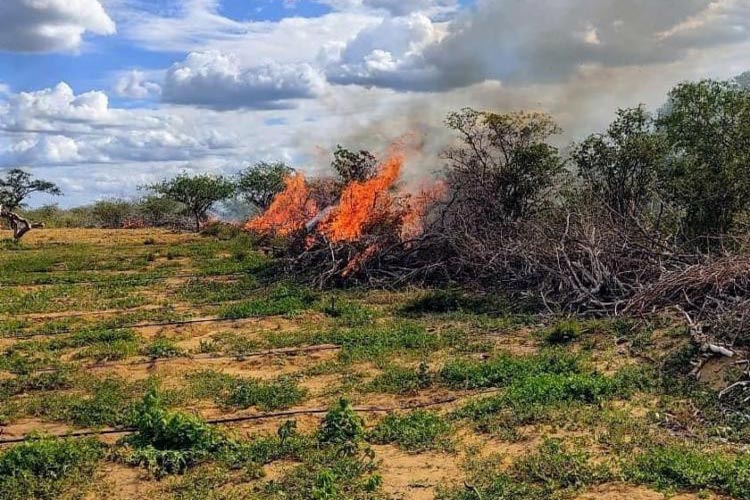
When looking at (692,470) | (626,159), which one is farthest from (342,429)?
(626,159)

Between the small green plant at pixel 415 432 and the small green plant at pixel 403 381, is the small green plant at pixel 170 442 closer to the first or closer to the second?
the small green plant at pixel 415 432

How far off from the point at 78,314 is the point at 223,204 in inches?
1193

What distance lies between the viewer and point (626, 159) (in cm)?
1388

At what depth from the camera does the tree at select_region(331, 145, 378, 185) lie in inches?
655

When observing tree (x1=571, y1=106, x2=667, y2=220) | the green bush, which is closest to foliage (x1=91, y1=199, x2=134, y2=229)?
tree (x1=571, y1=106, x2=667, y2=220)

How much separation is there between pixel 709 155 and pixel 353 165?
8258 millimetres

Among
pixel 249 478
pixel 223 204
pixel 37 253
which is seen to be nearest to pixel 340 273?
pixel 249 478

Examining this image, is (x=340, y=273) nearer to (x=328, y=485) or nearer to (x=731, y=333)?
(x=731, y=333)

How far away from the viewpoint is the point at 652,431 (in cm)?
570

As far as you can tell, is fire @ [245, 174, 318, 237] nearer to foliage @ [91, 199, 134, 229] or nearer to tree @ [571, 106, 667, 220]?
tree @ [571, 106, 667, 220]

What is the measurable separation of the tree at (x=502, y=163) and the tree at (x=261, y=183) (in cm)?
2205

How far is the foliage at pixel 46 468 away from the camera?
16.8 feet

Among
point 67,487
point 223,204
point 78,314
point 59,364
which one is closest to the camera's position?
point 67,487

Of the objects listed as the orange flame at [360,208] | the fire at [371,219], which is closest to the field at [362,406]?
the fire at [371,219]
